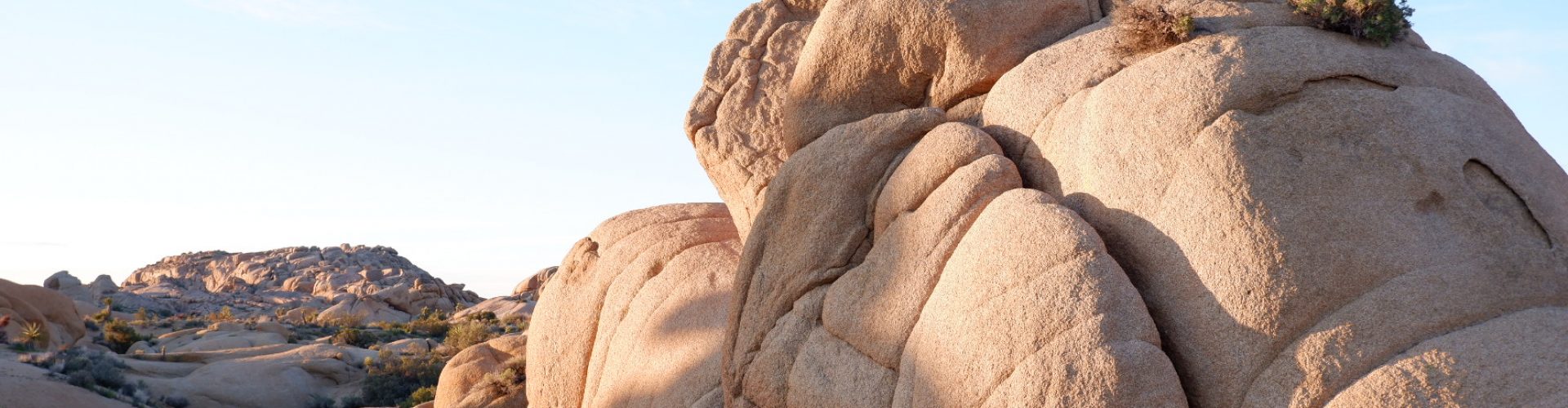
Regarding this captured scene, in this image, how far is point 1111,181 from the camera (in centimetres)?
915

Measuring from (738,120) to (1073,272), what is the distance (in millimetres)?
7362

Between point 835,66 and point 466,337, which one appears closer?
point 835,66

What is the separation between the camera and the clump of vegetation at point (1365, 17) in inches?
370

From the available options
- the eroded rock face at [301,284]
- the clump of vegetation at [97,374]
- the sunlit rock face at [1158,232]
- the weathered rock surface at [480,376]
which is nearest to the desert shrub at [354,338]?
the eroded rock face at [301,284]

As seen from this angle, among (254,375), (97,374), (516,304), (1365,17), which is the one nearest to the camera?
(1365,17)

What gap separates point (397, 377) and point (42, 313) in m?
11.2

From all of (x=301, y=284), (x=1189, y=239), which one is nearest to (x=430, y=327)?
(x=301, y=284)

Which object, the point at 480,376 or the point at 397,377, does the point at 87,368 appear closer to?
the point at 397,377

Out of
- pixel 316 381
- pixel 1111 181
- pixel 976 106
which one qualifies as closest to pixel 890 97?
pixel 976 106

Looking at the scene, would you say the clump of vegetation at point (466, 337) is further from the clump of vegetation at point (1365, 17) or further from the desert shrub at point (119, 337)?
the clump of vegetation at point (1365, 17)

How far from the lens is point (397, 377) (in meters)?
29.7

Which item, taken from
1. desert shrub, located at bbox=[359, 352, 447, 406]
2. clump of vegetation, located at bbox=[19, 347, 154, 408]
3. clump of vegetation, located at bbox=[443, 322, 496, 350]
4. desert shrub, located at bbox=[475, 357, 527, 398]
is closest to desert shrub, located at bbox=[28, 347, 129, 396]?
clump of vegetation, located at bbox=[19, 347, 154, 408]

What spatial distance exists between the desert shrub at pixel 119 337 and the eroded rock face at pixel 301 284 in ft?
29.7

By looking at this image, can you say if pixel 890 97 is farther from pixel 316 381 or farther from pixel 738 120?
pixel 316 381
